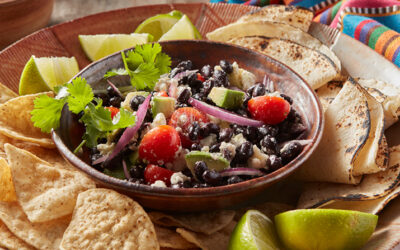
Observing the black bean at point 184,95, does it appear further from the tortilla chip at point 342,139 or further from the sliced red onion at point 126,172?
the tortilla chip at point 342,139

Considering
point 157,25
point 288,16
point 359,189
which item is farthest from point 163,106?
point 288,16

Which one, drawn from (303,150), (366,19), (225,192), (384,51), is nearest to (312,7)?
(366,19)

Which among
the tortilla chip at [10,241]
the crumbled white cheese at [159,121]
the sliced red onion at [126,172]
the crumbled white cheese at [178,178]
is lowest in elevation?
the tortilla chip at [10,241]

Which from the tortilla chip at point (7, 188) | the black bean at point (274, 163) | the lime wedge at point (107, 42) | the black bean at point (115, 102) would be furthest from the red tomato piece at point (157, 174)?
the lime wedge at point (107, 42)

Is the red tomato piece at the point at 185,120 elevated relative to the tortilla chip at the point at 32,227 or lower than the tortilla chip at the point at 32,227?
elevated

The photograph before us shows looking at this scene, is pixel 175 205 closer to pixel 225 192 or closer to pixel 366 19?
pixel 225 192
